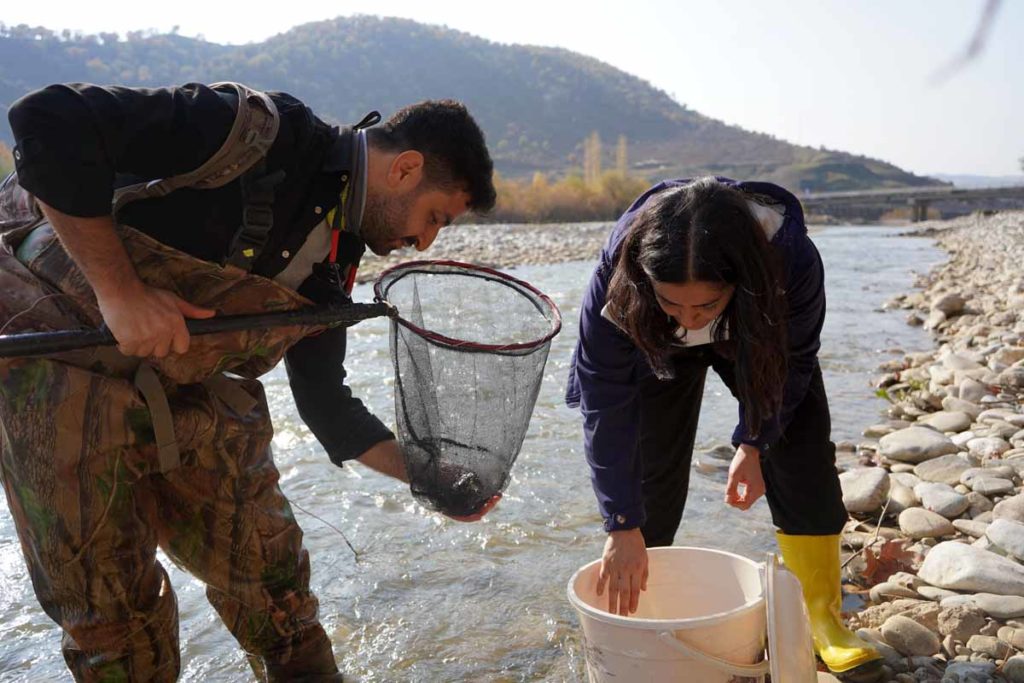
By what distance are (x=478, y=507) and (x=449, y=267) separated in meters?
0.62

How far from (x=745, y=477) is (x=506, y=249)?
62.8ft

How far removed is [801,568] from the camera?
2.37 meters

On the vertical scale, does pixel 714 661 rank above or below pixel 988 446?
above

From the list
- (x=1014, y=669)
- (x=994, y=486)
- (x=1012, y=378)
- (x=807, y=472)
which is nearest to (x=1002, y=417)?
(x=1012, y=378)

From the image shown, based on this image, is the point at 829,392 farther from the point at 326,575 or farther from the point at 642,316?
the point at 642,316

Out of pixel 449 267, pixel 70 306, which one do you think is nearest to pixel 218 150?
pixel 70 306

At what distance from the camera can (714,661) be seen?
1.72 metres

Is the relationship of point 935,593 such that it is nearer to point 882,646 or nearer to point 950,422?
point 882,646

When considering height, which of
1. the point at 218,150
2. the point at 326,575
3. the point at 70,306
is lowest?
the point at 326,575

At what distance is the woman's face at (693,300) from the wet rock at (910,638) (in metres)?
1.18

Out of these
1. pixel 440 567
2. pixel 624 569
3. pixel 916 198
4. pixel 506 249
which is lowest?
pixel 440 567

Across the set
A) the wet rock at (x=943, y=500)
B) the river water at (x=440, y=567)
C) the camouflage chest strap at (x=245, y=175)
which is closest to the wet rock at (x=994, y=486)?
the wet rock at (x=943, y=500)

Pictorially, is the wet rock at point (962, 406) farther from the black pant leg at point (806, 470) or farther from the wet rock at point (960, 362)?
the black pant leg at point (806, 470)

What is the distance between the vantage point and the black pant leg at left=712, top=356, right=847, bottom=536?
225 cm
